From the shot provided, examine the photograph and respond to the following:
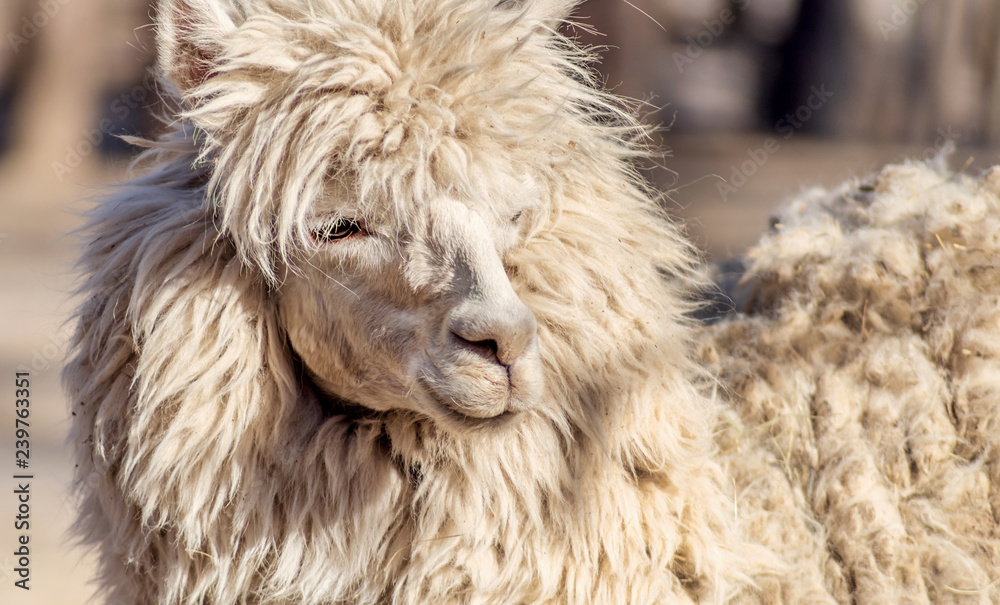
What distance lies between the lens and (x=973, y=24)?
385 inches

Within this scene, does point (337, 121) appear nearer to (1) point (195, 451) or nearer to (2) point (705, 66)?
(1) point (195, 451)

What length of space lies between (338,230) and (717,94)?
10.9 m

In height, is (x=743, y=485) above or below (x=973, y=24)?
below

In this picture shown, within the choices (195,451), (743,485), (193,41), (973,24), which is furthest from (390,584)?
(973,24)

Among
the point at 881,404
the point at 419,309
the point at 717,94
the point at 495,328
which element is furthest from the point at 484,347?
the point at 717,94

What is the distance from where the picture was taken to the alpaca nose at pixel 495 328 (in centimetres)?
158

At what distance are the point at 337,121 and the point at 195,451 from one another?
2.63 feet

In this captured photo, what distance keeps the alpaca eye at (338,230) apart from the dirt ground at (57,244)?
80 cm

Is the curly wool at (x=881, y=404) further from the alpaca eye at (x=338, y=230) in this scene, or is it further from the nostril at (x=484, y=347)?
→ the alpaca eye at (x=338, y=230)

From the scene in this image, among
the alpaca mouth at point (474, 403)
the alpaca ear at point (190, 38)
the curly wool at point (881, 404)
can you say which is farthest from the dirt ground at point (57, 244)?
the alpaca mouth at point (474, 403)

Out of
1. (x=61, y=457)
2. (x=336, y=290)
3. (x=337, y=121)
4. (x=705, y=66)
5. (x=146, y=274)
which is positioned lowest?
(x=61, y=457)

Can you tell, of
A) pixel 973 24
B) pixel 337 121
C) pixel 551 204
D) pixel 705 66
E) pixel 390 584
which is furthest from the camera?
pixel 705 66

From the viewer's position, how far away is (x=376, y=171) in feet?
5.68

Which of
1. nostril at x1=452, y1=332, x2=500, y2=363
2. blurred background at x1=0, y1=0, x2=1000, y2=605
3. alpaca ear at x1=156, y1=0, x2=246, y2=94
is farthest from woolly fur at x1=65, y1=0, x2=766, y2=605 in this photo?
blurred background at x1=0, y1=0, x2=1000, y2=605
